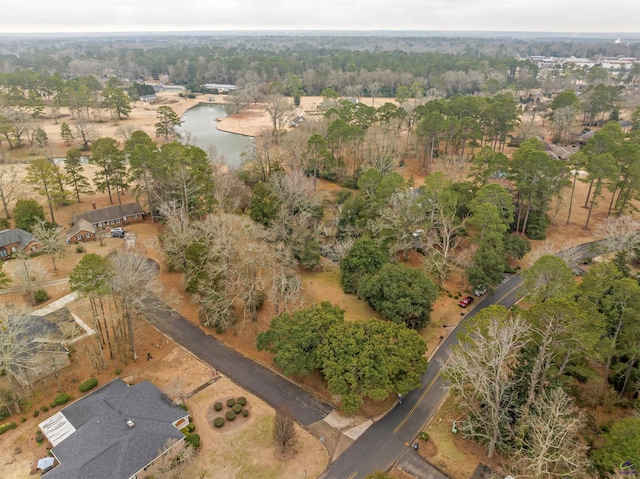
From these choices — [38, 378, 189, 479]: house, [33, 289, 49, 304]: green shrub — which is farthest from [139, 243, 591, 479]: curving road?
[33, 289, 49, 304]: green shrub

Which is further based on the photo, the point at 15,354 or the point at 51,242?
the point at 51,242

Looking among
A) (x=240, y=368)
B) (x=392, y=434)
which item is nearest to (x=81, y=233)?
(x=240, y=368)

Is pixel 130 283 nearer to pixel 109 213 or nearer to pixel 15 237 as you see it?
pixel 15 237

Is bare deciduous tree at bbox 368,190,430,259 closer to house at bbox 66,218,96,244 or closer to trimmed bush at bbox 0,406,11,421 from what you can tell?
house at bbox 66,218,96,244

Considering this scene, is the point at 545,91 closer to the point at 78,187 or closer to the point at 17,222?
the point at 78,187

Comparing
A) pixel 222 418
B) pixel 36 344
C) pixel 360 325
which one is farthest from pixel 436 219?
pixel 36 344
